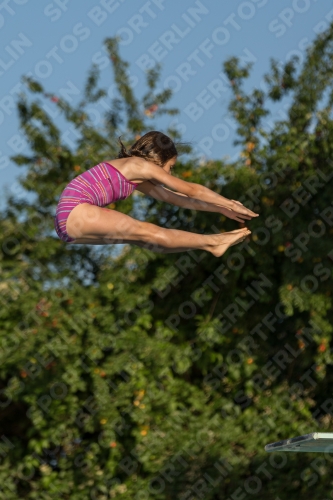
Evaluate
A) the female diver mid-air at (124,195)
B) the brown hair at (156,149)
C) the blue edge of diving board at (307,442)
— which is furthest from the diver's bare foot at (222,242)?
the blue edge of diving board at (307,442)

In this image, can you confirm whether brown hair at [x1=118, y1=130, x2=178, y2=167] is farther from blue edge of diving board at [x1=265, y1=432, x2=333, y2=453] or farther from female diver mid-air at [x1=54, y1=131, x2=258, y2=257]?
blue edge of diving board at [x1=265, y1=432, x2=333, y2=453]

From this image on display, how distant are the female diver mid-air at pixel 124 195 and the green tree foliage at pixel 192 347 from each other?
2586mm

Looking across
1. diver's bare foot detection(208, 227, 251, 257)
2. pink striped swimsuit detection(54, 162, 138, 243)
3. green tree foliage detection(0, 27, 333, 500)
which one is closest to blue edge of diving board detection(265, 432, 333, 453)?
diver's bare foot detection(208, 227, 251, 257)

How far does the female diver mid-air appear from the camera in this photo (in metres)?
4.11

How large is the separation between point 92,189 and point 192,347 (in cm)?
347

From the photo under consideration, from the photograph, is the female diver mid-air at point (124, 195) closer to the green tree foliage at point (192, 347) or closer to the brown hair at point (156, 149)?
the brown hair at point (156, 149)

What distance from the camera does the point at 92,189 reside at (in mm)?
4191

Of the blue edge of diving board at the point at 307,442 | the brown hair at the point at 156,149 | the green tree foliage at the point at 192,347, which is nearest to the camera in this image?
the blue edge of diving board at the point at 307,442

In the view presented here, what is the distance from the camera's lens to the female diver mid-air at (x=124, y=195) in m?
4.11

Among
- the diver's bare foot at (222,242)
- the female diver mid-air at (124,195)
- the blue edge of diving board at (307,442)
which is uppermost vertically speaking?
the female diver mid-air at (124,195)

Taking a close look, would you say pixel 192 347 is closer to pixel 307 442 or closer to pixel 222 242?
pixel 222 242

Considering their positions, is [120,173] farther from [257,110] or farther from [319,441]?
[257,110]

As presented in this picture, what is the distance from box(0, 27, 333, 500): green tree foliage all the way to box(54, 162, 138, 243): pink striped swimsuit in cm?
281

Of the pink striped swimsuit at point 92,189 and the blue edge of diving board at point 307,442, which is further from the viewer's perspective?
the pink striped swimsuit at point 92,189
